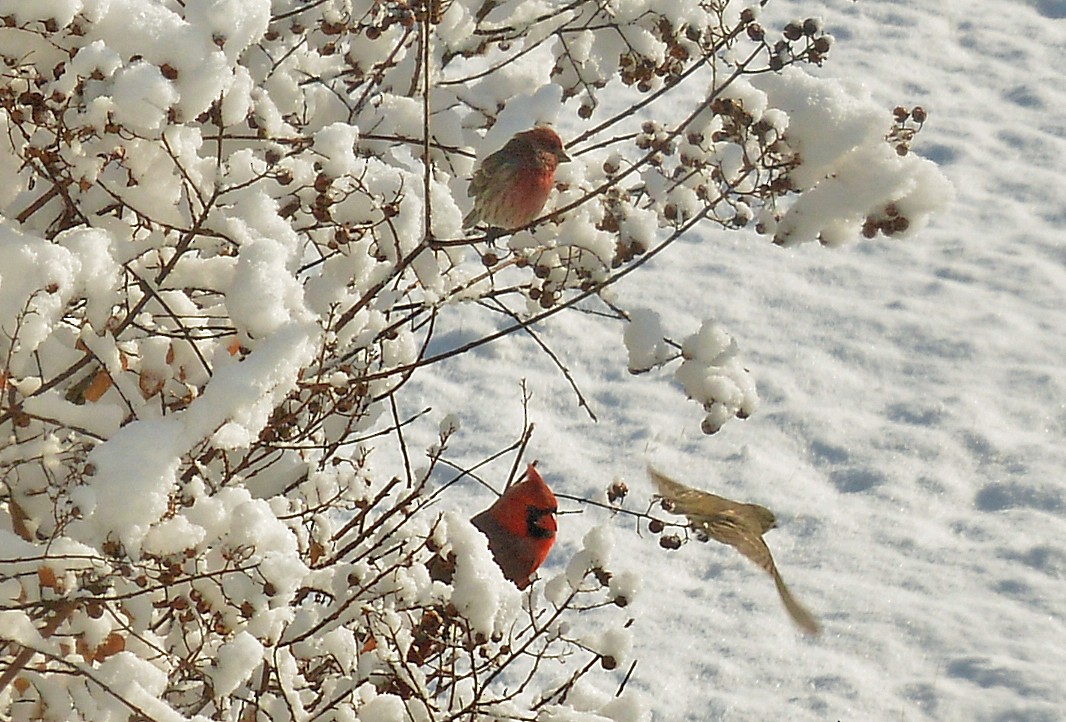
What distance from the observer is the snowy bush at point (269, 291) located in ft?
5.72

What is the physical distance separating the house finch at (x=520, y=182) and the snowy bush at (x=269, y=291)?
0.05 m

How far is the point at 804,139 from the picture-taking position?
8.36ft

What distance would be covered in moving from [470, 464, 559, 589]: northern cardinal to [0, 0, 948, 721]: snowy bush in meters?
0.30

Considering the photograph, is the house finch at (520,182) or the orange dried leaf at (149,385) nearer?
the orange dried leaf at (149,385)

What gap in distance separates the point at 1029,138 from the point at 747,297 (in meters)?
3.14

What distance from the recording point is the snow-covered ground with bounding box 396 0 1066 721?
221 inches

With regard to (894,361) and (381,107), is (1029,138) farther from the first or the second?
(381,107)

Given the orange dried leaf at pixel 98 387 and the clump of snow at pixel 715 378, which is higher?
the orange dried leaf at pixel 98 387

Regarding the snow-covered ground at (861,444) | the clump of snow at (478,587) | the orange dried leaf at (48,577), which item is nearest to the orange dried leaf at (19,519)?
the orange dried leaf at (48,577)

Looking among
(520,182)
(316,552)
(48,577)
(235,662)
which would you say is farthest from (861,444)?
(48,577)

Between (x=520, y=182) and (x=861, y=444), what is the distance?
465 centimetres

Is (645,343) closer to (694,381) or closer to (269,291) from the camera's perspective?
(694,381)

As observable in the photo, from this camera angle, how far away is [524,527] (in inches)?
122

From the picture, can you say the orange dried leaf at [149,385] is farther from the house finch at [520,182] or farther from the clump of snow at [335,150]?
the house finch at [520,182]
